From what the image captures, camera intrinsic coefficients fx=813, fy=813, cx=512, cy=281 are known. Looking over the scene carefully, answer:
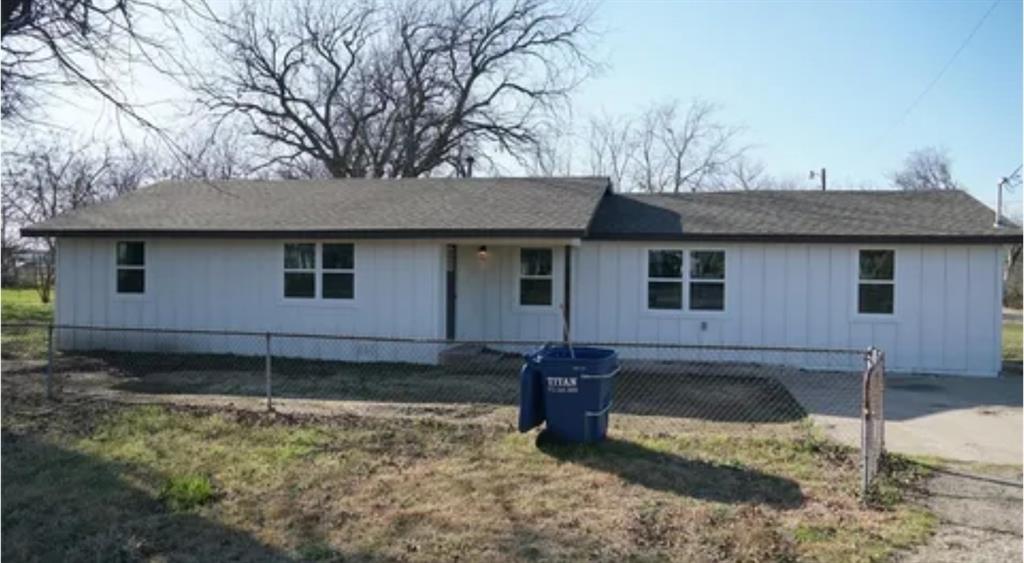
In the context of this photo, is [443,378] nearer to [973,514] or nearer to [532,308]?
[532,308]

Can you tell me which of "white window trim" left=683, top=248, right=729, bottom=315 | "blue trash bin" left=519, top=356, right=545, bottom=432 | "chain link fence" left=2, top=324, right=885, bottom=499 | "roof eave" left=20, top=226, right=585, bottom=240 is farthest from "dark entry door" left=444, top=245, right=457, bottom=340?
"blue trash bin" left=519, top=356, right=545, bottom=432

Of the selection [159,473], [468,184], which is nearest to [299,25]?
[468,184]

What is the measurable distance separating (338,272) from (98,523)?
9453 millimetres

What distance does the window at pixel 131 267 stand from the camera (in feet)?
52.7

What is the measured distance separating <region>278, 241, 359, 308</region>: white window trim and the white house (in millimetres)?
37

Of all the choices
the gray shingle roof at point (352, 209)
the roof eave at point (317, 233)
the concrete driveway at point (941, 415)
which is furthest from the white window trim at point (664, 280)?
the concrete driveway at point (941, 415)

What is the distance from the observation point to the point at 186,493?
20.7ft

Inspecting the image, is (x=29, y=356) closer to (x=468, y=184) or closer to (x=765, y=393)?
(x=468, y=184)

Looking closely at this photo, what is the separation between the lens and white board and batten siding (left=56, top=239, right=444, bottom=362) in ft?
47.8

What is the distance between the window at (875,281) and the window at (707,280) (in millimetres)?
2338

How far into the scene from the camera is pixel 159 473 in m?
7.04

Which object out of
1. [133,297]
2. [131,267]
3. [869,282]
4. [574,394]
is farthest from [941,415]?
[131,267]

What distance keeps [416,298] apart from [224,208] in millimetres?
5228

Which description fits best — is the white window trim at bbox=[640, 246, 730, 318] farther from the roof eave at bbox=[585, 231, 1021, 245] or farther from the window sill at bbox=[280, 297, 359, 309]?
the window sill at bbox=[280, 297, 359, 309]
